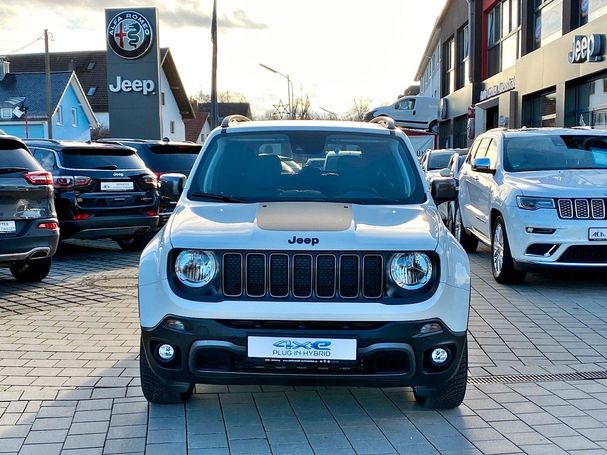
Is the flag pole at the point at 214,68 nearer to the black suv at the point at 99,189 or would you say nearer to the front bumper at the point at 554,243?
the black suv at the point at 99,189

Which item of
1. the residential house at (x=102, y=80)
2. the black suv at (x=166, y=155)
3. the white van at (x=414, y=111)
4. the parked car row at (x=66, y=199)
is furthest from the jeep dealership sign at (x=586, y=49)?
the residential house at (x=102, y=80)

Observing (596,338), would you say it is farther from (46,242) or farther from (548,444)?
(46,242)

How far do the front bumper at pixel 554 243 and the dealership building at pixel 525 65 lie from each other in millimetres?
9146

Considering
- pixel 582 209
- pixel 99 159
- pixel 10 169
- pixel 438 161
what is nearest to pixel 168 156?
pixel 99 159

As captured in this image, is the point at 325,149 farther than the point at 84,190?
No

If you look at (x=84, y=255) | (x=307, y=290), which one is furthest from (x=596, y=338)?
(x=84, y=255)

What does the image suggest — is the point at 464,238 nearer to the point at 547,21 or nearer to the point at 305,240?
the point at 305,240

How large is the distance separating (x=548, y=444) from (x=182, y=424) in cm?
203

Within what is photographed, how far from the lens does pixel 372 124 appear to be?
19.0ft

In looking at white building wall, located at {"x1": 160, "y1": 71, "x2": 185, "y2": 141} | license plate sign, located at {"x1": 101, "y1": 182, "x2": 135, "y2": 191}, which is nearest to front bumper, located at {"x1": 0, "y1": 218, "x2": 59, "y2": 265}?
license plate sign, located at {"x1": 101, "y1": 182, "x2": 135, "y2": 191}

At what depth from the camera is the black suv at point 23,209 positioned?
7.39 m

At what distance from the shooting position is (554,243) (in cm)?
757

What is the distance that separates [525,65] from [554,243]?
15751 millimetres

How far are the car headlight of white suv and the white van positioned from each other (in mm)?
27887
